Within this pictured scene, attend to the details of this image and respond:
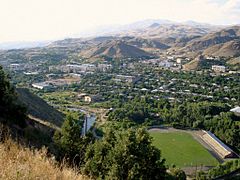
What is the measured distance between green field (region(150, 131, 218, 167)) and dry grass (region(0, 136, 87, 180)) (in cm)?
1326

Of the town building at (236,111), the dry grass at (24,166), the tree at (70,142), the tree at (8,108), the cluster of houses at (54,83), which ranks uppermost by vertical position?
the dry grass at (24,166)

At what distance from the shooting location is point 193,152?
682 inches

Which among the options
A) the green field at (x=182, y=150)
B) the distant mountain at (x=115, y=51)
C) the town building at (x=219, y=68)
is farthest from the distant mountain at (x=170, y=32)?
the green field at (x=182, y=150)

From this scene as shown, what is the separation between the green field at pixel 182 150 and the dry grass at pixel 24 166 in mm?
13265

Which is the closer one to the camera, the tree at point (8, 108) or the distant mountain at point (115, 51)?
the tree at point (8, 108)

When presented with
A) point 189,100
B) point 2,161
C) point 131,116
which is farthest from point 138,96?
point 2,161

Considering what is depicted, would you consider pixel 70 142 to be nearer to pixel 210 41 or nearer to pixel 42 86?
pixel 42 86

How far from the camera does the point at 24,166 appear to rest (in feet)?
8.42

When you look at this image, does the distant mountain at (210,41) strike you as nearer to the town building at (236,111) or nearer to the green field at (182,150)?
the town building at (236,111)

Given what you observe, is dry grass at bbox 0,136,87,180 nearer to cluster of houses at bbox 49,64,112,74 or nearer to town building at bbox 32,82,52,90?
town building at bbox 32,82,52,90

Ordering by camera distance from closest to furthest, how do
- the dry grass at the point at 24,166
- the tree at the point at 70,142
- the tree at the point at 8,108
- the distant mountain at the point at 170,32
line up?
the dry grass at the point at 24,166 < the tree at the point at 70,142 < the tree at the point at 8,108 < the distant mountain at the point at 170,32

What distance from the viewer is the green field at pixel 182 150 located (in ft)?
52.5

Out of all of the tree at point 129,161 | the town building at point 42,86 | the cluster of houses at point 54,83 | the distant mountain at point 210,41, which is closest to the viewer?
the tree at point 129,161

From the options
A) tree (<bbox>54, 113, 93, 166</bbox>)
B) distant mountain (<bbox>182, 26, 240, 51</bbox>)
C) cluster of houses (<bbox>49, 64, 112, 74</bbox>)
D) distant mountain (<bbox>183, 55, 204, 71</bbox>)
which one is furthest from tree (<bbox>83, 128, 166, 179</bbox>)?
distant mountain (<bbox>182, 26, 240, 51</bbox>)
